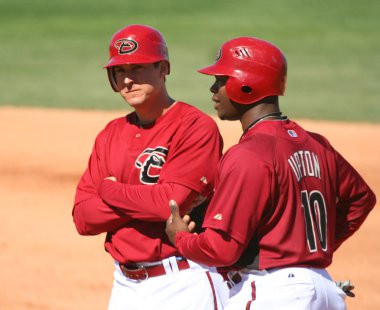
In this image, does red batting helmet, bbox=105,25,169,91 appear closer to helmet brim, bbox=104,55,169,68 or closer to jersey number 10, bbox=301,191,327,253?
helmet brim, bbox=104,55,169,68

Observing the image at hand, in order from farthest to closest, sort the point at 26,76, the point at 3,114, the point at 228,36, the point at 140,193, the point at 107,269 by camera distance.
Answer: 1. the point at 228,36
2. the point at 26,76
3. the point at 3,114
4. the point at 107,269
5. the point at 140,193

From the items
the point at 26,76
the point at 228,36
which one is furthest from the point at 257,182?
the point at 228,36

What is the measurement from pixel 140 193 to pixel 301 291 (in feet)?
3.45

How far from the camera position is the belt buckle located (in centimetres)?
478

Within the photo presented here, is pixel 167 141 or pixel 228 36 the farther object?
pixel 228 36

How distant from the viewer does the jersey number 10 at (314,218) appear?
13.3 ft

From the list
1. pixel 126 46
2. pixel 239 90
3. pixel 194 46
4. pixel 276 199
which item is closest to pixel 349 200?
pixel 276 199

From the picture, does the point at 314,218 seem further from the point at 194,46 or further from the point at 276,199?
the point at 194,46

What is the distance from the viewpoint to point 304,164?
4.11 m

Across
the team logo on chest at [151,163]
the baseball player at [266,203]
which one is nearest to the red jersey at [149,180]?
the team logo on chest at [151,163]

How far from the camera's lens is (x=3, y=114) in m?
15.9

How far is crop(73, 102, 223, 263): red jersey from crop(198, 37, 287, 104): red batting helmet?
21.9 inches

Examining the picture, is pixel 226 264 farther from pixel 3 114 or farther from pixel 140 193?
pixel 3 114

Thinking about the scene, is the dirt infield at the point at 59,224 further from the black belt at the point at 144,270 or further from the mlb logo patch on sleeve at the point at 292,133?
the mlb logo patch on sleeve at the point at 292,133
